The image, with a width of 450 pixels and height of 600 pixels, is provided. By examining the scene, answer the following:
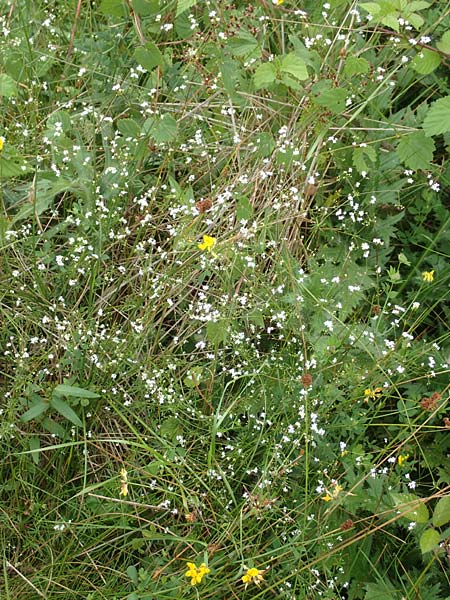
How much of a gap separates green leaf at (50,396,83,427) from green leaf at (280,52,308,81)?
1.20 m

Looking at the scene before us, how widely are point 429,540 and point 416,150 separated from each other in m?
1.20

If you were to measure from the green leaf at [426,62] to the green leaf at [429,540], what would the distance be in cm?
139

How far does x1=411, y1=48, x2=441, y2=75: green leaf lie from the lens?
2438mm

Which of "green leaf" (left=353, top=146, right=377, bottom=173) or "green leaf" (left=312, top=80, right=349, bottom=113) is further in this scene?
"green leaf" (left=353, top=146, right=377, bottom=173)

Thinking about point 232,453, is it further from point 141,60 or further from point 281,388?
point 141,60

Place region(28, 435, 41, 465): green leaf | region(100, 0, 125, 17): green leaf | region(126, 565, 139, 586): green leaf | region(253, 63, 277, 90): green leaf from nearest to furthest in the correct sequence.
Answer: region(126, 565, 139, 586): green leaf
region(28, 435, 41, 465): green leaf
region(253, 63, 277, 90): green leaf
region(100, 0, 125, 17): green leaf

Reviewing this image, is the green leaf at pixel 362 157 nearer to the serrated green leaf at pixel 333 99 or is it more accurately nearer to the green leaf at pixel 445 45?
the serrated green leaf at pixel 333 99

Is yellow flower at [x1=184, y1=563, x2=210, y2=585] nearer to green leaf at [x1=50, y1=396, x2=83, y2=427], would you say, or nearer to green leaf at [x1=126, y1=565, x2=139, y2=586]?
green leaf at [x1=126, y1=565, x2=139, y2=586]

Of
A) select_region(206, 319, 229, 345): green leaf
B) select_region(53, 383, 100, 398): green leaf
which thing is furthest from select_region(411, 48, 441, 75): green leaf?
select_region(53, 383, 100, 398): green leaf

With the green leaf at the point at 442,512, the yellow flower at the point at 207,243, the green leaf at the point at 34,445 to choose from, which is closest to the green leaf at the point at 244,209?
the yellow flower at the point at 207,243

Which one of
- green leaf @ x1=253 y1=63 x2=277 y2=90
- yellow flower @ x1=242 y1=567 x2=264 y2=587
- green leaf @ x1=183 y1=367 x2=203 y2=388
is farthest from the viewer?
green leaf @ x1=253 y1=63 x2=277 y2=90

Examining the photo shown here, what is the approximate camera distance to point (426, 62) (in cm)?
245

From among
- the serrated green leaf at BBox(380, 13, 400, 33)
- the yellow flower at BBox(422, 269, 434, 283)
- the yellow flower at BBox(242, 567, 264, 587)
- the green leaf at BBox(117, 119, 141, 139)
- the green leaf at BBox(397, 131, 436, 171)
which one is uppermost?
the serrated green leaf at BBox(380, 13, 400, 33)

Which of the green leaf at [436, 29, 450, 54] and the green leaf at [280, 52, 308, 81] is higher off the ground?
the green leaf at [436, 29, 450, 54]
